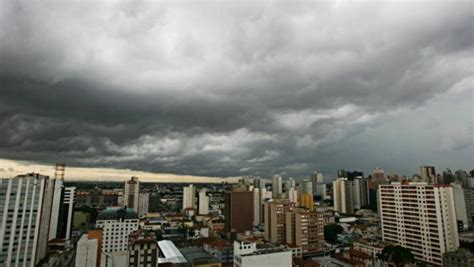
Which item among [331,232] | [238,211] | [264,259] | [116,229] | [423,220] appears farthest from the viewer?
[238,211]

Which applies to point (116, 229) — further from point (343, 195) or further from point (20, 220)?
point (343, 195)

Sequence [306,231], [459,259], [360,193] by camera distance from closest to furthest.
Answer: [459,259] → [306,231] → [360,193]

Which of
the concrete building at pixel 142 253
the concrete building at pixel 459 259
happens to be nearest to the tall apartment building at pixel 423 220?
the concrete building at pixel 459 259

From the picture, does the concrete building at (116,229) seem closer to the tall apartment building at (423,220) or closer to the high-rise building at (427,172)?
the tall apartment building at (423,220)

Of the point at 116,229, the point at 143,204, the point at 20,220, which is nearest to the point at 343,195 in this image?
the point at 143,204

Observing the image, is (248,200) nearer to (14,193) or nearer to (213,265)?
(213,265)

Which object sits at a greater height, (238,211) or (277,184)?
(277,184)

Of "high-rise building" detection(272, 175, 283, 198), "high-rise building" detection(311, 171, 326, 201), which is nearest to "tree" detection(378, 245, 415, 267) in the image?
"high-rise building" detection(272, 175, 283, 198)

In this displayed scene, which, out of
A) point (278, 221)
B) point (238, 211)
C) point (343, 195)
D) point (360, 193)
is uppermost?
point (360, 193)
